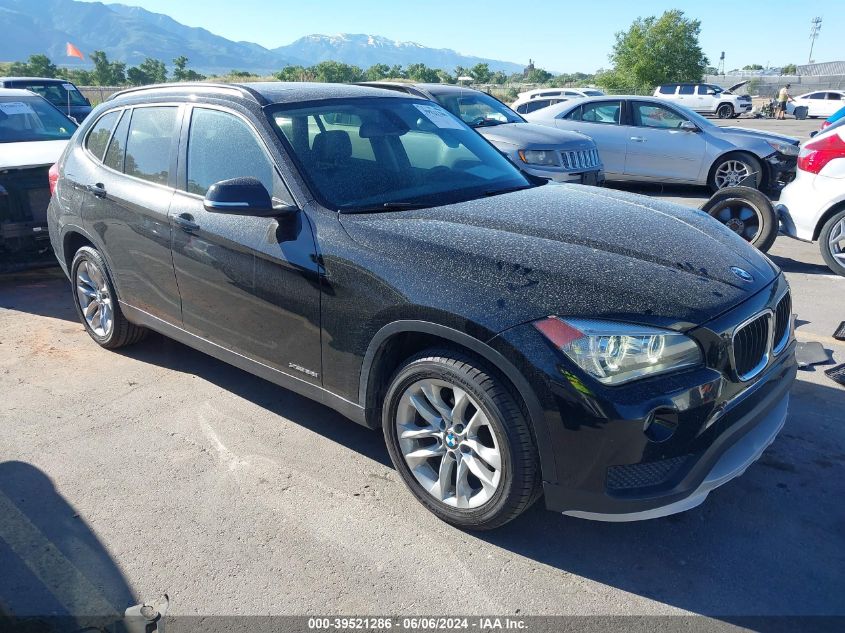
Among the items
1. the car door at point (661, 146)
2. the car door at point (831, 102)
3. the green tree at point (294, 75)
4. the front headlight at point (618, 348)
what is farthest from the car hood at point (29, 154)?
the car door at point (831, 102)

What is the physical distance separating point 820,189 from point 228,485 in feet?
19.3

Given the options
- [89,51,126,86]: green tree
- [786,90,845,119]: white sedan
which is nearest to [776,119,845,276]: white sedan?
[786,90,845,119]: white sedan

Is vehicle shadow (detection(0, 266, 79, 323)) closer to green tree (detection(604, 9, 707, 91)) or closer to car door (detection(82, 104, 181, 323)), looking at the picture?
car door (detection(82, 104, 181, 323))

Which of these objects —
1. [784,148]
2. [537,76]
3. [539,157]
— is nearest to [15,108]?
[539,157]

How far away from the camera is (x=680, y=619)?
2.46 metres

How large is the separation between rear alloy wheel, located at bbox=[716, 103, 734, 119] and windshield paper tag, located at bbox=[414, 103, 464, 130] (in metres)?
35.6

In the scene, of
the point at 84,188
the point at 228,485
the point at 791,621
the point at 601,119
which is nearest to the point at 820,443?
the point at 791,621

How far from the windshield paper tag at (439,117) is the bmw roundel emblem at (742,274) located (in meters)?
2.05

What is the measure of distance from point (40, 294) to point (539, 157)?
5904 mm

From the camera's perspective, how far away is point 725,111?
3541cm

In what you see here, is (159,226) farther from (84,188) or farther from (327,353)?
(327,353)

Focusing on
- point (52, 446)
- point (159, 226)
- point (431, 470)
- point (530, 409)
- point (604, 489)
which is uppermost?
point (159, 226)

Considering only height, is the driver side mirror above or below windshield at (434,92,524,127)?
below

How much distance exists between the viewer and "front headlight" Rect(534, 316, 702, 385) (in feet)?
8.01
